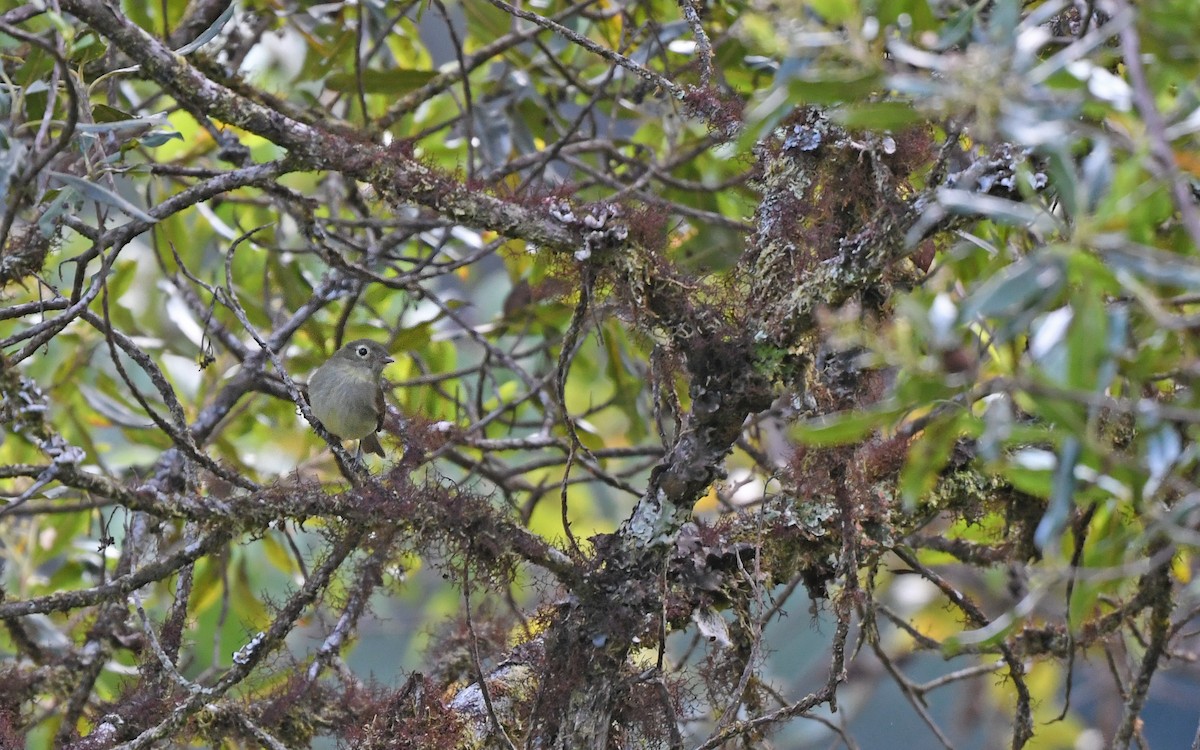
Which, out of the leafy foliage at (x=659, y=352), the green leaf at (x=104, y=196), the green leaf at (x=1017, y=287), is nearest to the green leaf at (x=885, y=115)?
the leafy foliage at (x=659, y=352)

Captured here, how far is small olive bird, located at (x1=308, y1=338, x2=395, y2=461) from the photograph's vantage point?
172 inches

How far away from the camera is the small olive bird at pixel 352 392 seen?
172 inches

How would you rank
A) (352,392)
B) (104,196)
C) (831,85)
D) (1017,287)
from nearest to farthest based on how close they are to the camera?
(1017,287) < (831,85) < (104,196) < (352,392)

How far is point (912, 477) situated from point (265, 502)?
1.49 metres

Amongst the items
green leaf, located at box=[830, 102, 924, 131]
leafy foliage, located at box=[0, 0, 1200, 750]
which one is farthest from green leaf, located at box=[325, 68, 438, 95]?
green leaf, located at box=[830, 102, 924, 131]

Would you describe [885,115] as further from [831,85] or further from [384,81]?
[384,81]

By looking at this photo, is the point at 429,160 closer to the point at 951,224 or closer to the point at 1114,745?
the point at 951,224

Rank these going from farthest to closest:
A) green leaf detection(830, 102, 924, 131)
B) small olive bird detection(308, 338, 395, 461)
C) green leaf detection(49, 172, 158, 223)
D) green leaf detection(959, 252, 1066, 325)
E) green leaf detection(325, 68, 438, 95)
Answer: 1. small olive bird detection(308, 338, 395, 461)
2. green leaf detection(325, 68, 438, 95)
3. green leaf detection(49, 172, 158, 223)
4. green leaf detection(830, 102, 924, 131)
5. green leaf detection(959, 252, 1066, 325)

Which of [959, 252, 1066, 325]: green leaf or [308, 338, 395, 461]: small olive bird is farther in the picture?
[308, 338, 395, 461]: small olive bird

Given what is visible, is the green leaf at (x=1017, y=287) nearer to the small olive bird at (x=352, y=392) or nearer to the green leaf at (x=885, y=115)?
the green leaf at (x=885, y=115)

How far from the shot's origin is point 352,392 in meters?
4.39

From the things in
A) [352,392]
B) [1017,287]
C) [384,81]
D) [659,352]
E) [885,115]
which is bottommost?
[1017,287]

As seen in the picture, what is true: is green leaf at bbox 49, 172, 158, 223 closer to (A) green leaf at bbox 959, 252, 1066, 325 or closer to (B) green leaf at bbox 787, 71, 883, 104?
(B) green leaf at bbox 787, 71, 883, 104

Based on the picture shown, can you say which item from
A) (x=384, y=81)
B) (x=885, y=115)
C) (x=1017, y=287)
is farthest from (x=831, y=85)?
(x=384, y=81)
